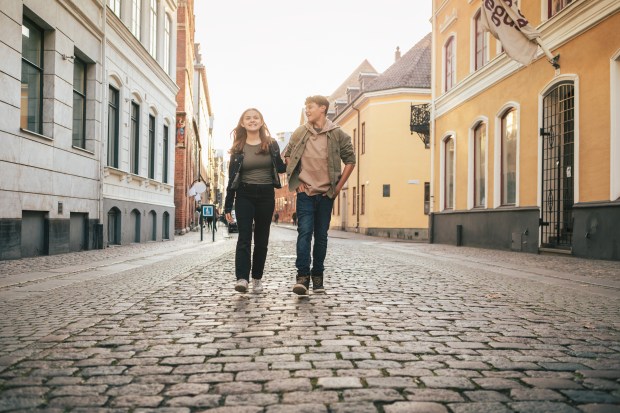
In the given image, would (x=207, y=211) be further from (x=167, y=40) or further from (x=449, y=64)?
(x=449, y=64)

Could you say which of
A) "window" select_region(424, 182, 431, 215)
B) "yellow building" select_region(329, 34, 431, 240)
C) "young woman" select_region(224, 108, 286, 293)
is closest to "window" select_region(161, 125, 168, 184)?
"yellow building" select_region(329, 34, 431, 240)

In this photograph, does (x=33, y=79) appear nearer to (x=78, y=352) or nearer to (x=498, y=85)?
(x=78, y=352)

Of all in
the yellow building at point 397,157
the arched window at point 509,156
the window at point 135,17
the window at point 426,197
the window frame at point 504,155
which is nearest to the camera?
the window frame at point 504,155

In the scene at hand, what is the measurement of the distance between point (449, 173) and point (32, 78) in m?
14.3

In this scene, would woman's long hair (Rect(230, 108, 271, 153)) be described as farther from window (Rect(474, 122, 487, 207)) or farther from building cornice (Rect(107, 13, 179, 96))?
window (Rect(474, 122, 487, 207))

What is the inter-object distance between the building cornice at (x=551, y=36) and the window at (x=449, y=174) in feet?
4.84

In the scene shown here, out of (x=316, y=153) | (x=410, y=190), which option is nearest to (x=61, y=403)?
(x=316, y=153)

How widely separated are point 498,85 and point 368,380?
1533 centimetres

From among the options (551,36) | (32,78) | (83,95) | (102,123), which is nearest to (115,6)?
(83,95)

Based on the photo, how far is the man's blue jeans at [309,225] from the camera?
5.86m

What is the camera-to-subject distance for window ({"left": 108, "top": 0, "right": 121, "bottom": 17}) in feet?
50.1

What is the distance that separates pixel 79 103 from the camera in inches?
533

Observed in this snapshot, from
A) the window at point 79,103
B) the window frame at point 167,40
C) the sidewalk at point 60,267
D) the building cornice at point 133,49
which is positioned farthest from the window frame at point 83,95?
the window frame at point 167,40

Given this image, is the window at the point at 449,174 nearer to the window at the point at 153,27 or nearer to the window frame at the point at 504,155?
the window frame at the point at 504,155
